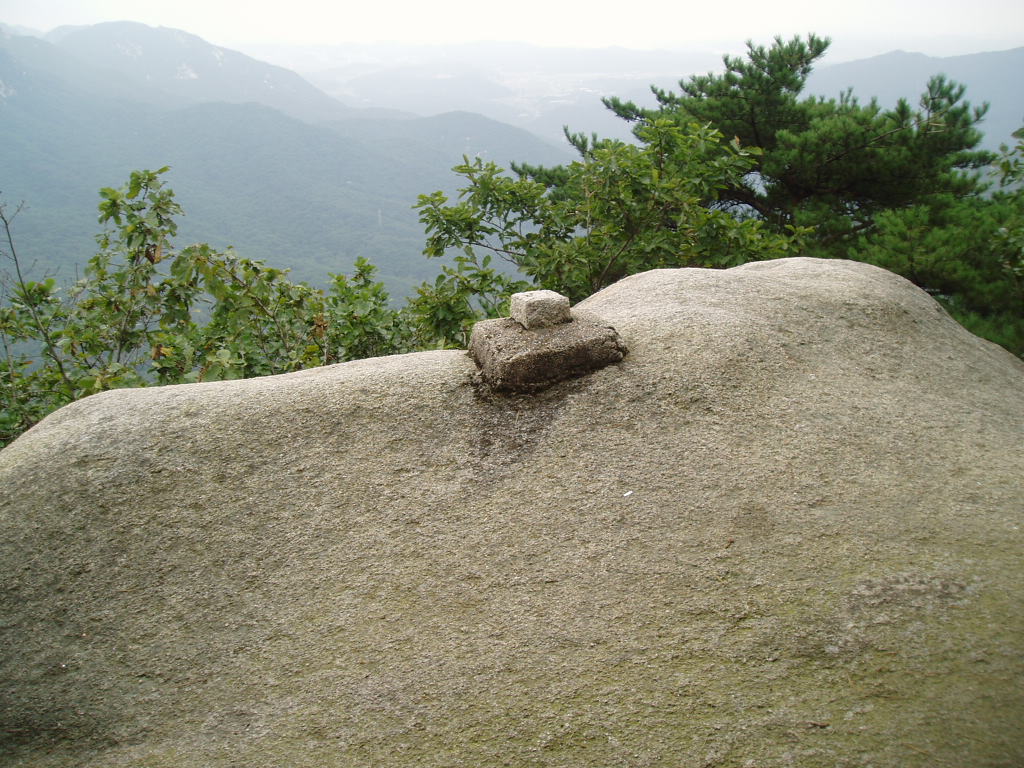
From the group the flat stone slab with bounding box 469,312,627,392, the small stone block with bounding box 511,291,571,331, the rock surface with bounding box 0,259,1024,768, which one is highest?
the small stone block with bounding box 511,291,571,331

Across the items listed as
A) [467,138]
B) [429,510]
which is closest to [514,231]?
[429,510]

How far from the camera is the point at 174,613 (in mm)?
2562

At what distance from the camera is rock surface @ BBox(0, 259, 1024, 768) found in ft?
7.05

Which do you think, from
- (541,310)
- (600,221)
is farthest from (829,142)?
(541,310)

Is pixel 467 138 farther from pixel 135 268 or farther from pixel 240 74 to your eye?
pixel 135 268

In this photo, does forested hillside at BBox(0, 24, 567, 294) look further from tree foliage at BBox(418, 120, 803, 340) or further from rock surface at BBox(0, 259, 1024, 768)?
rock surface at BBox(0, 259, 1024, 768)

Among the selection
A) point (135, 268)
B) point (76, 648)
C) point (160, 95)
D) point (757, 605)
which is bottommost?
point (76, 648)

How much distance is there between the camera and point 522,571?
2.59m

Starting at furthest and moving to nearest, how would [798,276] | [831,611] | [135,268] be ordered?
[135,268], [798,276], [831,611]

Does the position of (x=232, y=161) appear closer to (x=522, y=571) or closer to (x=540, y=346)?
(x=540, y=346)

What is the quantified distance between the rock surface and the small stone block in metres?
0.41

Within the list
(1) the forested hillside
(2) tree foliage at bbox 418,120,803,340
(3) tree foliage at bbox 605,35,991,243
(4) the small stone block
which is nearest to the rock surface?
(4) the small stone block

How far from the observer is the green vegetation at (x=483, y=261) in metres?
5.11

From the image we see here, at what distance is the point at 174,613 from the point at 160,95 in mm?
157343
